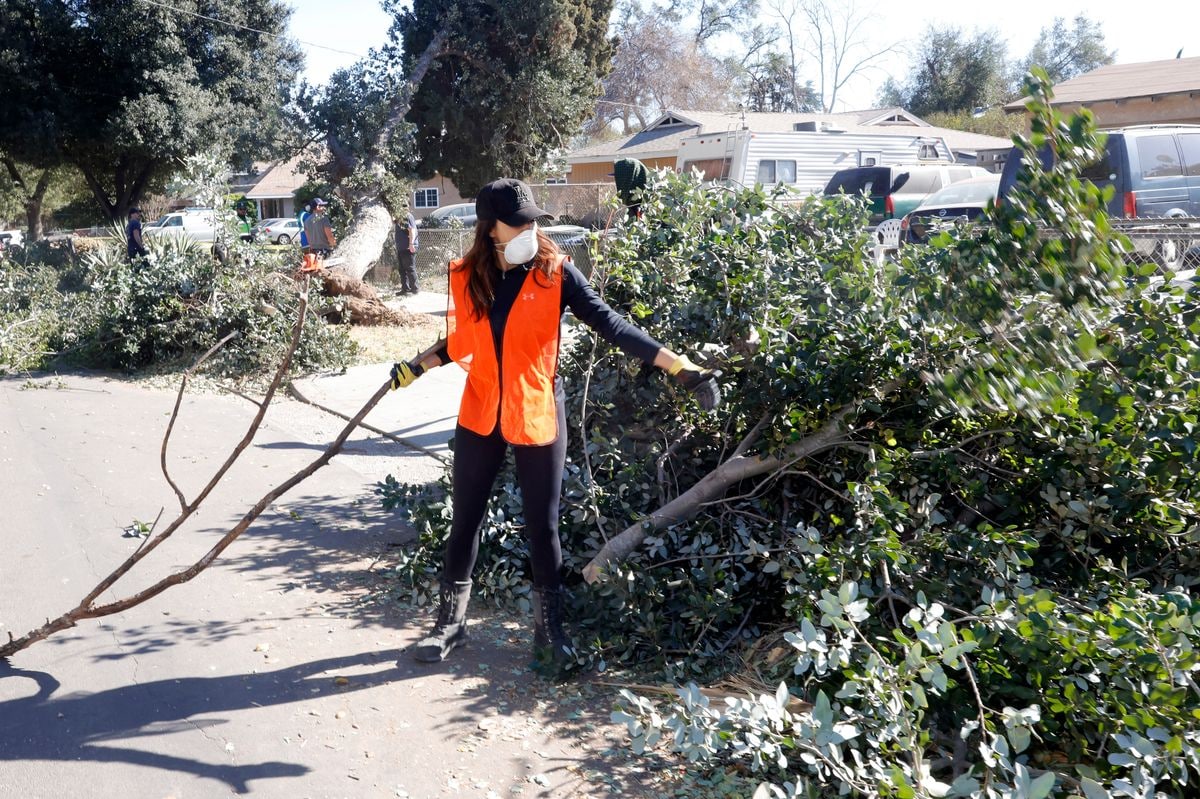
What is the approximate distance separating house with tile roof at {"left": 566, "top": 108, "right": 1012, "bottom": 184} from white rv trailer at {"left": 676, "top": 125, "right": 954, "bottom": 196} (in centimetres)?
3

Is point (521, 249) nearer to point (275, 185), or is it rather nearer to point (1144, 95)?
point (1144, 95)

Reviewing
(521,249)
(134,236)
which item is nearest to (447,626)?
(521,249)

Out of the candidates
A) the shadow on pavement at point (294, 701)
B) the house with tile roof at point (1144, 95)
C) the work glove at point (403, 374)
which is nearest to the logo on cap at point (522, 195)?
the work glove at point (403, 374)

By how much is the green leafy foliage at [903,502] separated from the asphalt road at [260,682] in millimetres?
380

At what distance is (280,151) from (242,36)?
3.89 m

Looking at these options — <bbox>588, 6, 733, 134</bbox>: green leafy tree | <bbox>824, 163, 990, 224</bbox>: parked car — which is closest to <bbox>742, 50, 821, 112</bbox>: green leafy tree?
<bbox>588, 6, 733, 134</bbox>: green leafy tree

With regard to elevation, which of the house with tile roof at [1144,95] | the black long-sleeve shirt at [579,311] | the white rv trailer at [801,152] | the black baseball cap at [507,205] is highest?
the house with tile roof at [1144,95]

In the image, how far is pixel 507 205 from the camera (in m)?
3.69

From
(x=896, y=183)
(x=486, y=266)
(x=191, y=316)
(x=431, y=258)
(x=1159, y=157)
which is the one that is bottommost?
(x=191, y=316)

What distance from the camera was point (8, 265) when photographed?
16547 mm

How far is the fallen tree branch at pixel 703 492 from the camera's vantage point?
387 centimetres

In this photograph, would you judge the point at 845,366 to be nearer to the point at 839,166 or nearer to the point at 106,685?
the point at 106,685

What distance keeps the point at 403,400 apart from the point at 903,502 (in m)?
6.95

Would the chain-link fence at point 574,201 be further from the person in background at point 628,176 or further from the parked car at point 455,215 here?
the person in background at point 628,176
